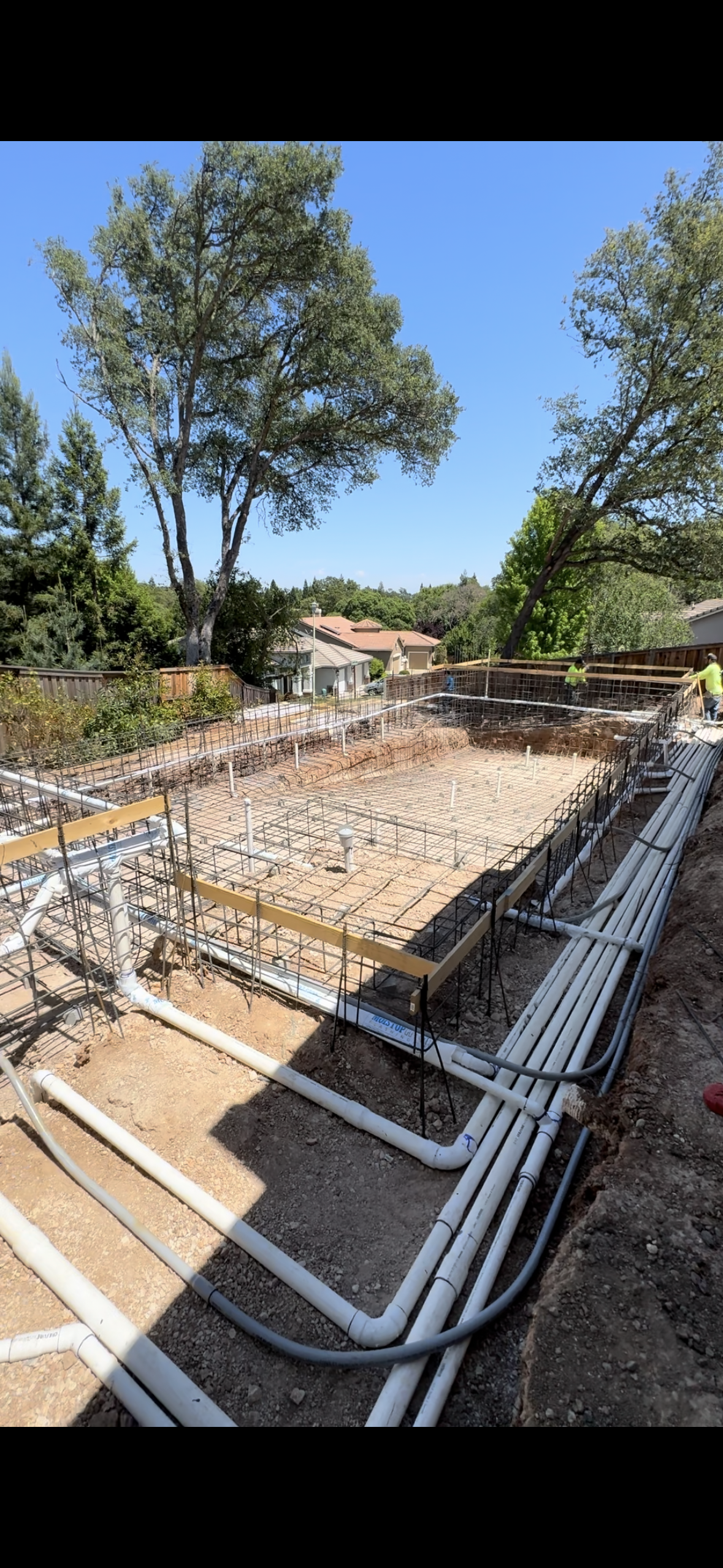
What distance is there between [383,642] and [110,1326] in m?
49.1

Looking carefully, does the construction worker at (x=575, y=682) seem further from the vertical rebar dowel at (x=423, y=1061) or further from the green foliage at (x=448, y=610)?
the green foliage at (x=448, y=610)

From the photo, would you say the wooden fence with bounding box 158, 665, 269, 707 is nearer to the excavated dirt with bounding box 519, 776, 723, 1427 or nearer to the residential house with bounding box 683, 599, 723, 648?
the excavated dirt with bounding box 519, 776, 723, 1427

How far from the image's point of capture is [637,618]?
28.3m

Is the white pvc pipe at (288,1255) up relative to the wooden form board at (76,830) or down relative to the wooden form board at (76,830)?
down

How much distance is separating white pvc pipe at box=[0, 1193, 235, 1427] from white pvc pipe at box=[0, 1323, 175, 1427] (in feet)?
0.11

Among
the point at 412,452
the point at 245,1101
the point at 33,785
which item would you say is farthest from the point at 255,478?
the point at 245,1101

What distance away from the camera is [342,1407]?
262 cm

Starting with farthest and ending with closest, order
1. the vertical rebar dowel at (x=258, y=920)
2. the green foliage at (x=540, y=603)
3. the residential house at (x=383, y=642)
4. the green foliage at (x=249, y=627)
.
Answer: the residential house at (x=383, y=642)
the green foliage at (x=540, y=603)
the green foliage at (x=249, y=627)
the vertical rebar dowel at (x=258, y=920)

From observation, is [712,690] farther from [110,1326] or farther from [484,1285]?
[110,1326]

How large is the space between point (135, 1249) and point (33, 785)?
6568 mm

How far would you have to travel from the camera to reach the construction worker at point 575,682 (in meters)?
18.5

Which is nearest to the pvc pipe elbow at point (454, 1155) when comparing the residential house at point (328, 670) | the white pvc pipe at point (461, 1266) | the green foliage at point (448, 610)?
the white pvc pipe at point (461, 1266)

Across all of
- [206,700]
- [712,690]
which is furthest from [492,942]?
[712,690]

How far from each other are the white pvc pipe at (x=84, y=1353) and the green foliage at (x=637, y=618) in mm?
29009
